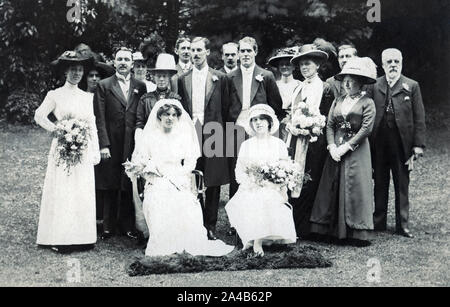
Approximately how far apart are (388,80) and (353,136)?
3.80ft

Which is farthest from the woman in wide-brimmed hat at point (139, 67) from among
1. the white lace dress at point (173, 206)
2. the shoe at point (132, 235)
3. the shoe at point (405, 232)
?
the shoe at point (405, 232)

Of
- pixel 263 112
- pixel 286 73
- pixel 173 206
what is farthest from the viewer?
pixel 286 73

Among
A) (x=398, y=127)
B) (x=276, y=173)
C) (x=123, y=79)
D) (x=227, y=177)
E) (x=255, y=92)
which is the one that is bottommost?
(x=227, y=177)

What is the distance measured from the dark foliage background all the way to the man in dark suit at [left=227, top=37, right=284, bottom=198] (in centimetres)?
441

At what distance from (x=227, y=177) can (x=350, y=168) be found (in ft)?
5.20

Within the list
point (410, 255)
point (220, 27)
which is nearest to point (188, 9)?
point (220, 27)

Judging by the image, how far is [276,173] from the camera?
7.31 meters

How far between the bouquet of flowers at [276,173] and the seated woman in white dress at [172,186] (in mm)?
762

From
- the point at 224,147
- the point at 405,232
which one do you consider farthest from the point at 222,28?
the point at 405,232

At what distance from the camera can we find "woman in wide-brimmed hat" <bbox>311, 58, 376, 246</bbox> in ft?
25.8

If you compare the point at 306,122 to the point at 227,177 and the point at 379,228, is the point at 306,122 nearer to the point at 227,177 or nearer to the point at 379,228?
the point at 227,177

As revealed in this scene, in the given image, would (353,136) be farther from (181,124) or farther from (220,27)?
(220,27)

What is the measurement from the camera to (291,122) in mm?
8195

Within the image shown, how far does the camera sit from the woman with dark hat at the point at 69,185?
24.6 feet
